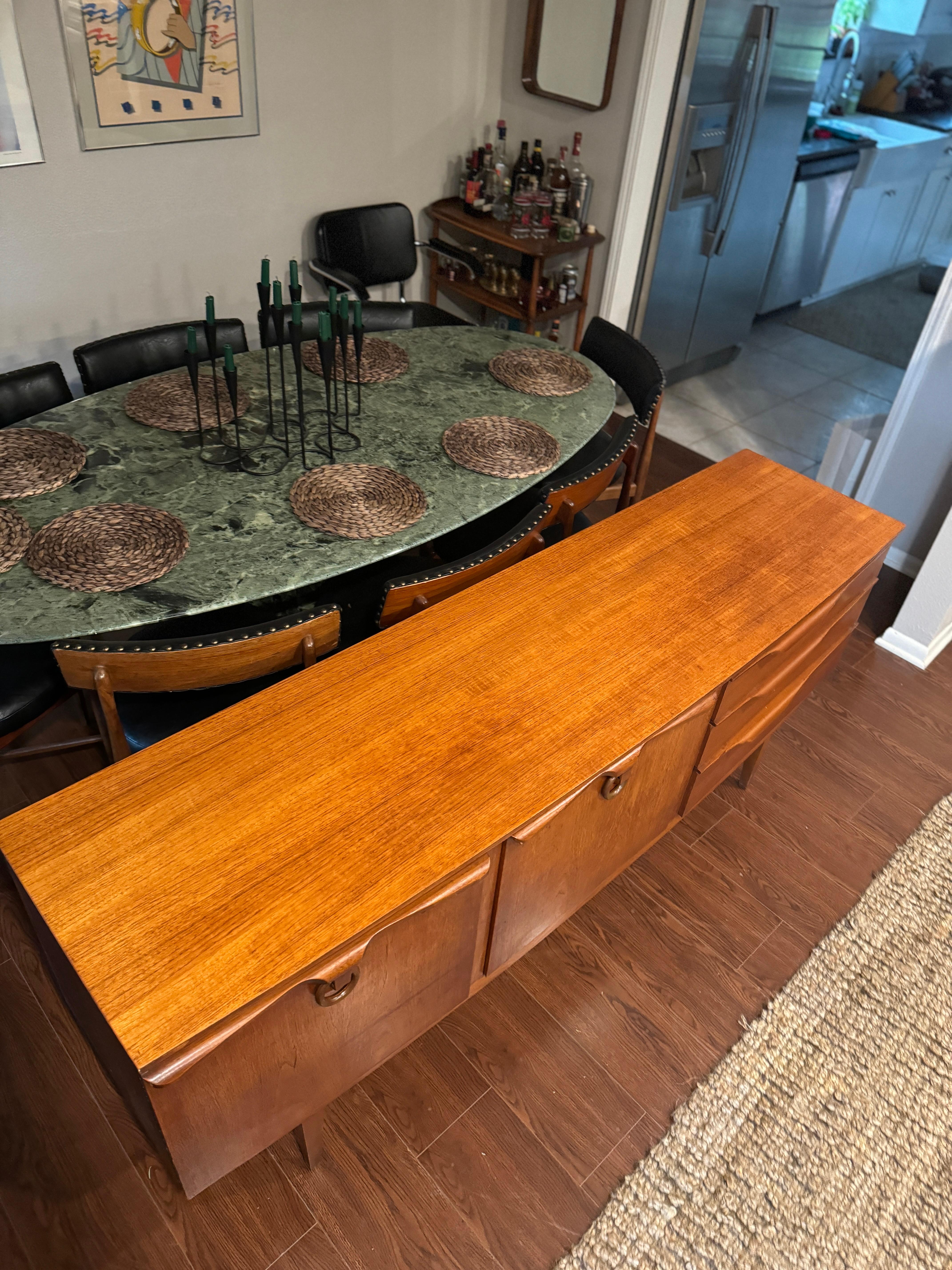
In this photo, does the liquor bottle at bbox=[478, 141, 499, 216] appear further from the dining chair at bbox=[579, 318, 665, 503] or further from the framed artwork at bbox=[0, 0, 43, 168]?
the framed artwork at bbox=[0, 0, 43, 168]

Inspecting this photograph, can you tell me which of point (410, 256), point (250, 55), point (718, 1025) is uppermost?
point (250, 55)

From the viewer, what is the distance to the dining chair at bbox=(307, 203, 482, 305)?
352 cm

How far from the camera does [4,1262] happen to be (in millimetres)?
1451

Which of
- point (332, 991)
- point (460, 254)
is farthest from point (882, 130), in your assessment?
point (332, 991)

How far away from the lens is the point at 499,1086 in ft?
5.72

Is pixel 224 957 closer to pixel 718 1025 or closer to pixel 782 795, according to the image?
pixel 718 1025

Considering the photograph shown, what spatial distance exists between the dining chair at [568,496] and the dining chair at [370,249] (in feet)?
3.90

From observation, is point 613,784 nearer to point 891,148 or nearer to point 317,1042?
point 317,1042

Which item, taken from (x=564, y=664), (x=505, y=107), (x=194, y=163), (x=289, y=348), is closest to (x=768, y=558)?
(x=564, y=664)

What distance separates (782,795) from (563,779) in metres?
1.25

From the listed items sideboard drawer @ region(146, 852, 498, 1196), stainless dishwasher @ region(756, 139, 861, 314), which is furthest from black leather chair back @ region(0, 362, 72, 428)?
stainless dishwasher @ region(756, 139, 861, 314)

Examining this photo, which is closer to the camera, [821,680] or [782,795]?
[782,795]

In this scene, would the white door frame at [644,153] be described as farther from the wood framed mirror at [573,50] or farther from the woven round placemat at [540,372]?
the woven round placemat at [540,372]

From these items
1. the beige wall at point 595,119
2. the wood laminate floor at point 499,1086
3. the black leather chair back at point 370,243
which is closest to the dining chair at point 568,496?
the wood laminate floor at point 499,1086
